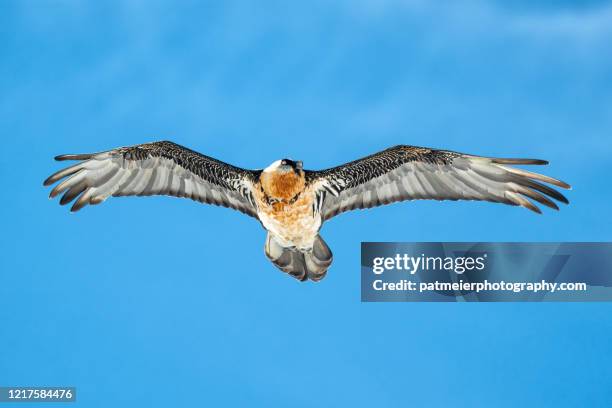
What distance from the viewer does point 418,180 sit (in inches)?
757

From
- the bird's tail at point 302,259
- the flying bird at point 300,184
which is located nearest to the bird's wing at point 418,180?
the flying bird at point 300,184

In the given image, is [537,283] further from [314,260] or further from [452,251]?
[314,260]

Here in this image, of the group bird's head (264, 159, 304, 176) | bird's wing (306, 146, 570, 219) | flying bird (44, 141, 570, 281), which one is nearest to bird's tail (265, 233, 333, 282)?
flying bird (44, 141, 570, 281)

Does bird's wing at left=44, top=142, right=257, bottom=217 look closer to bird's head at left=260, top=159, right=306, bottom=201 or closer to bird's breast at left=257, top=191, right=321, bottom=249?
bird's breast at left=257, top=191, right=321, bottom=249

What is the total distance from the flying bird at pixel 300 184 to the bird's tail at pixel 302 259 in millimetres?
14

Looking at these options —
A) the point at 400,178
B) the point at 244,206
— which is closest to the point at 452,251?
the point at 400,178

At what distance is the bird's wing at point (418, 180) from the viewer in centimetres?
1891

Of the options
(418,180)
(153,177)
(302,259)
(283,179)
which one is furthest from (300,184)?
(153,177)

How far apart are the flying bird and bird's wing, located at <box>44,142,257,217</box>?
15mm

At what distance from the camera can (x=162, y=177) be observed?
19531 millimetres

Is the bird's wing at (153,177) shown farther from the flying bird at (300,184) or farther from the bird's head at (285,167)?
the bird's head at (285,167)

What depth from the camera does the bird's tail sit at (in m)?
19.2

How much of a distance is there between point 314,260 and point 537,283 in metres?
3.69

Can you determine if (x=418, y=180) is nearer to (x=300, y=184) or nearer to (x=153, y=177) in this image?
(x=300, y=184)
